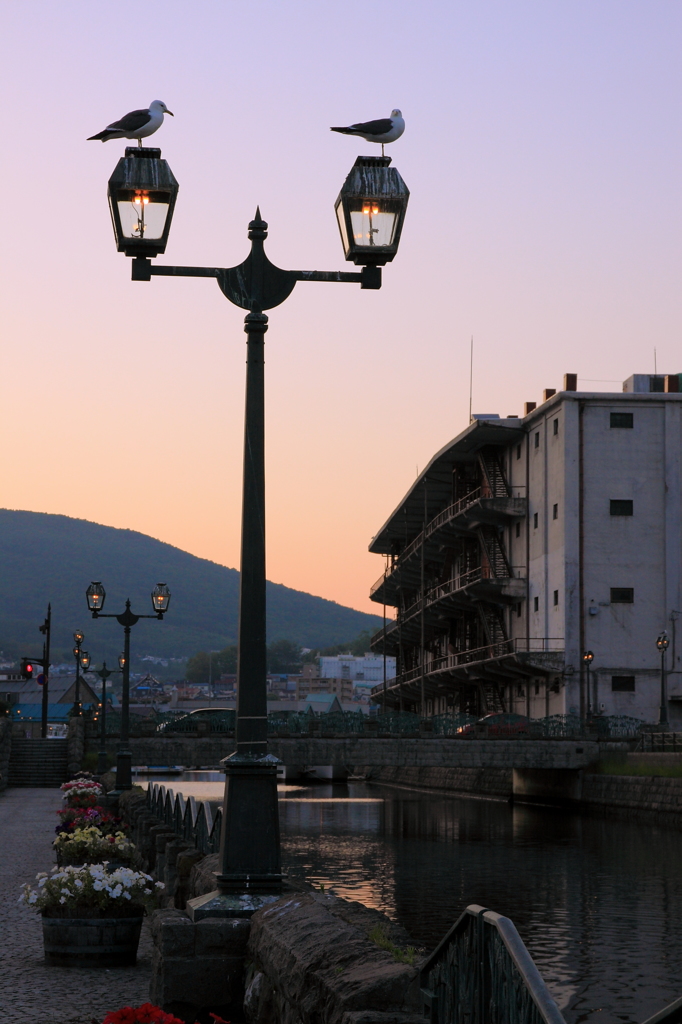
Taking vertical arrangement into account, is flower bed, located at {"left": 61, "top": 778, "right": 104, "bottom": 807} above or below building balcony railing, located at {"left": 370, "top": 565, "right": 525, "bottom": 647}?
below

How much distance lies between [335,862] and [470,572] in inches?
1439

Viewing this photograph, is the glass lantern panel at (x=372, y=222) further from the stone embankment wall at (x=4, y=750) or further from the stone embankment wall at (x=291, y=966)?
the stone embankment wall at (x=4, y=750)

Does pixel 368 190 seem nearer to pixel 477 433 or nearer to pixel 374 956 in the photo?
pixel 374 956

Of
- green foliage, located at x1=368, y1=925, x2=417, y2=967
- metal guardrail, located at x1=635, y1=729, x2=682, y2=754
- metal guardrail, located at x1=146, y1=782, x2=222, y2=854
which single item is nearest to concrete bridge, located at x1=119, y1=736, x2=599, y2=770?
metal guardrail, located at x1=635, y1=729, x2=682, y2=754

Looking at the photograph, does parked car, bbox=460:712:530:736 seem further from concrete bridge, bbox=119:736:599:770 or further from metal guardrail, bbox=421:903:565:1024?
metal guardrail, bbox=421:903:565:1024

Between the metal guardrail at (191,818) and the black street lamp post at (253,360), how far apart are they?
208cm

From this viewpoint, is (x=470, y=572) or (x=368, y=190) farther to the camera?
(x=470, y=572)

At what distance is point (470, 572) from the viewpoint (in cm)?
6569

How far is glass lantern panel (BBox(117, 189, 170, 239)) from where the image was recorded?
9555 millimetres

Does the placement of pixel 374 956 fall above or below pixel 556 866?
above

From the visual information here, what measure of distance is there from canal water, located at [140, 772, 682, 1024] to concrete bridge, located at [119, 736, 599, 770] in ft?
6.96

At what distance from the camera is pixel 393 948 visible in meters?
6.55

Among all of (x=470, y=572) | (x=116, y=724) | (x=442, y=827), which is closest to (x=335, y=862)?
(x=442, y=827)

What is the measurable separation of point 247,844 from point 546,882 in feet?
61.8
